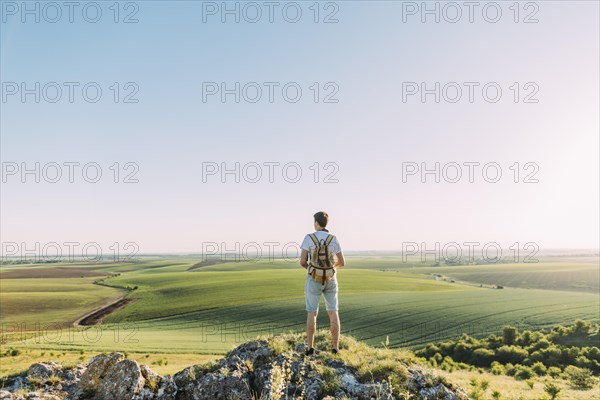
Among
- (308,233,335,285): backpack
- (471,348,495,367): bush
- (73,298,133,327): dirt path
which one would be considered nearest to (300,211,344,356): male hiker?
(308,233,335,285): backpack

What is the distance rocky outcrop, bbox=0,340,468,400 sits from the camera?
6.44m

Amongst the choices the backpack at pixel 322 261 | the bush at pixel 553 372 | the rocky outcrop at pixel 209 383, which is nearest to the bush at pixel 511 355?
the bush at pixel 553 372

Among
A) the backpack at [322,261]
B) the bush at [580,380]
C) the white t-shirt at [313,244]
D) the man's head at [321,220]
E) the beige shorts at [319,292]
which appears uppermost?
the man's head at [321,220]

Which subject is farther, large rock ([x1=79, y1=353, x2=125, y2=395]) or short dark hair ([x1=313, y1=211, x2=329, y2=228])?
short dark hair ([x1=313, y1=211, x2=329, y2=228])

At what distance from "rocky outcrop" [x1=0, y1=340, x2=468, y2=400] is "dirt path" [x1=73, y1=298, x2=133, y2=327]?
61069 mm

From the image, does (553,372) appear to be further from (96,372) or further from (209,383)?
(96,372)

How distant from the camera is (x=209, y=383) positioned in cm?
679

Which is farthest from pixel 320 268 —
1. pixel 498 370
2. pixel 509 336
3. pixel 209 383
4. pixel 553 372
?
pixel 509 336

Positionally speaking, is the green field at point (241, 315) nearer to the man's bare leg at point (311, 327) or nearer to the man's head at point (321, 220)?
the man's bare leg at point (311, 327)

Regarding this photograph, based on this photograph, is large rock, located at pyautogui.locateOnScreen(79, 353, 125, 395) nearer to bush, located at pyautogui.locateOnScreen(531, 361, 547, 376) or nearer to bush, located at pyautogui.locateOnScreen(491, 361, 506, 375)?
bush, located at pyautogui.locateOnScreen(491, 361, 506, 375)

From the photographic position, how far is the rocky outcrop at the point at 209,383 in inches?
254

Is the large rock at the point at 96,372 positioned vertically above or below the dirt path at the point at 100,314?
above

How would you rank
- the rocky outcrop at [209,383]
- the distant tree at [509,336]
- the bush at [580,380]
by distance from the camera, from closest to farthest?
the rocky outcrop at [209,383] < the bush at [580,380] < the distant tree at [509,336]

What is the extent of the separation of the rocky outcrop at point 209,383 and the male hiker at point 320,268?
693 millimetres
